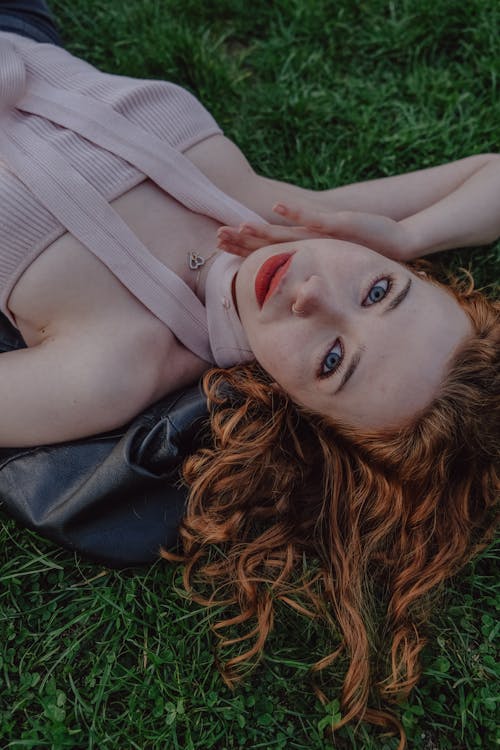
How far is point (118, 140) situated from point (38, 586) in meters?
1.93

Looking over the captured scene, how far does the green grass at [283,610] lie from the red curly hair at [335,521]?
0.14 metres

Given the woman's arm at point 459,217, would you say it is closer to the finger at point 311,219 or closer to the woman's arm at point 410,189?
the woman's arm at point 410,189

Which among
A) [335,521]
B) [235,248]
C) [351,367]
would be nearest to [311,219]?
[235,248]

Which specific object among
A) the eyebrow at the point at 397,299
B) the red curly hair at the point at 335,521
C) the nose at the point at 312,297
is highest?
the nose at the point at 312,297

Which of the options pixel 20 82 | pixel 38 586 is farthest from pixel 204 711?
pixel 20 82

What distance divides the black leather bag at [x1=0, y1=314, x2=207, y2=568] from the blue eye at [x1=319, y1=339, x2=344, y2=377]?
575mm

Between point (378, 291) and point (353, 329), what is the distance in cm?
19

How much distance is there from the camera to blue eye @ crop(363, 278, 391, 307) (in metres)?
2.55

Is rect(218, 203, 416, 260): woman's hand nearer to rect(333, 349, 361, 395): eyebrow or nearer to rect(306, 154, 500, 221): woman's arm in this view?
rect(306, 154, 500, 221): woman's arm

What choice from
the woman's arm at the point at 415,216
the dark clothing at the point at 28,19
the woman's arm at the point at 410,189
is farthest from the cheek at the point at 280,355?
the dark clothing at the point at 28,19

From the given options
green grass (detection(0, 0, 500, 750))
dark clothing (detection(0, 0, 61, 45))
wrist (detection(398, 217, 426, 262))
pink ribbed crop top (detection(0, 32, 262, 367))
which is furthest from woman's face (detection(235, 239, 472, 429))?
dark clothing (detection(0, 0, 61, 45))

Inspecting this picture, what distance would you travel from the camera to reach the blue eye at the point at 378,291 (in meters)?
2.55

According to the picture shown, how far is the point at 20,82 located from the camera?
2807mm

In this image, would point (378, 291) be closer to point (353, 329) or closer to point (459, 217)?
point (353, 329)
